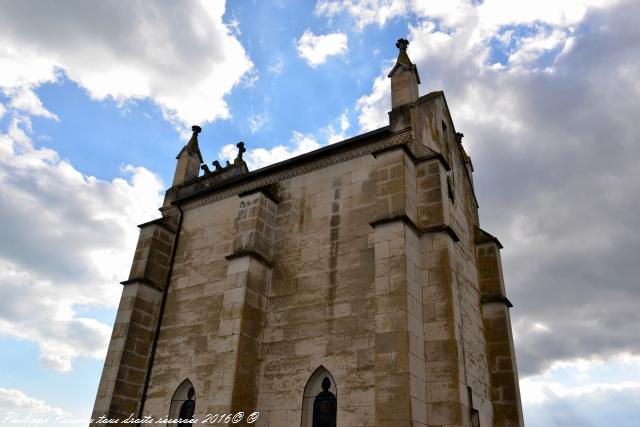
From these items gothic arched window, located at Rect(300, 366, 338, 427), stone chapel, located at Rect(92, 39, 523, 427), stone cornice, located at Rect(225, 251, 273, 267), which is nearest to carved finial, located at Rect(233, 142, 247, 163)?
stone chapel, located at Rect(92, 39, 523, 427)

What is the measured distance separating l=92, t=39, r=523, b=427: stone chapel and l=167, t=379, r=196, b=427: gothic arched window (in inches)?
1.4

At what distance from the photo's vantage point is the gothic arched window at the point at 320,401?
1038 cm

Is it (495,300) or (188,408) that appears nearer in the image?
(188,408)

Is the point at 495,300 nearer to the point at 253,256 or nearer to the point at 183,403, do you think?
the point at 253,256

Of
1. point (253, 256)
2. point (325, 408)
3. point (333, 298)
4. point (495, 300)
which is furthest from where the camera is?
point (495, 300)

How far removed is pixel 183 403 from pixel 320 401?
13.8 ft

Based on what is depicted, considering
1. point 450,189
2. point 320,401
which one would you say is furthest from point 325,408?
point 450,189

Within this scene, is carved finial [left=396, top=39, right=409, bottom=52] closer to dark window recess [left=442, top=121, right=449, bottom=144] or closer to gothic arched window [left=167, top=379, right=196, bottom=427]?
dark window recess [left=442, top=121, right=449, bottom=144]

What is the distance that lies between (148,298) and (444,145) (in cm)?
1006

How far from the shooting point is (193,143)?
1928 cm

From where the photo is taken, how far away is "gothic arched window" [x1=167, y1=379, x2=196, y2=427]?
1245 cm

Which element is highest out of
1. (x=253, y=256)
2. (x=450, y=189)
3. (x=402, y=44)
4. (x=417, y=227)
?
(x=402, y=44)

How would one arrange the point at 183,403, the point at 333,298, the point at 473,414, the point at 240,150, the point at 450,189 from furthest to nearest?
the point at 240,150 < the point at 450,189 < the point at 183,403 < the point at 333,298 < the point at 473,414

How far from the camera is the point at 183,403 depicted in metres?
12.7
